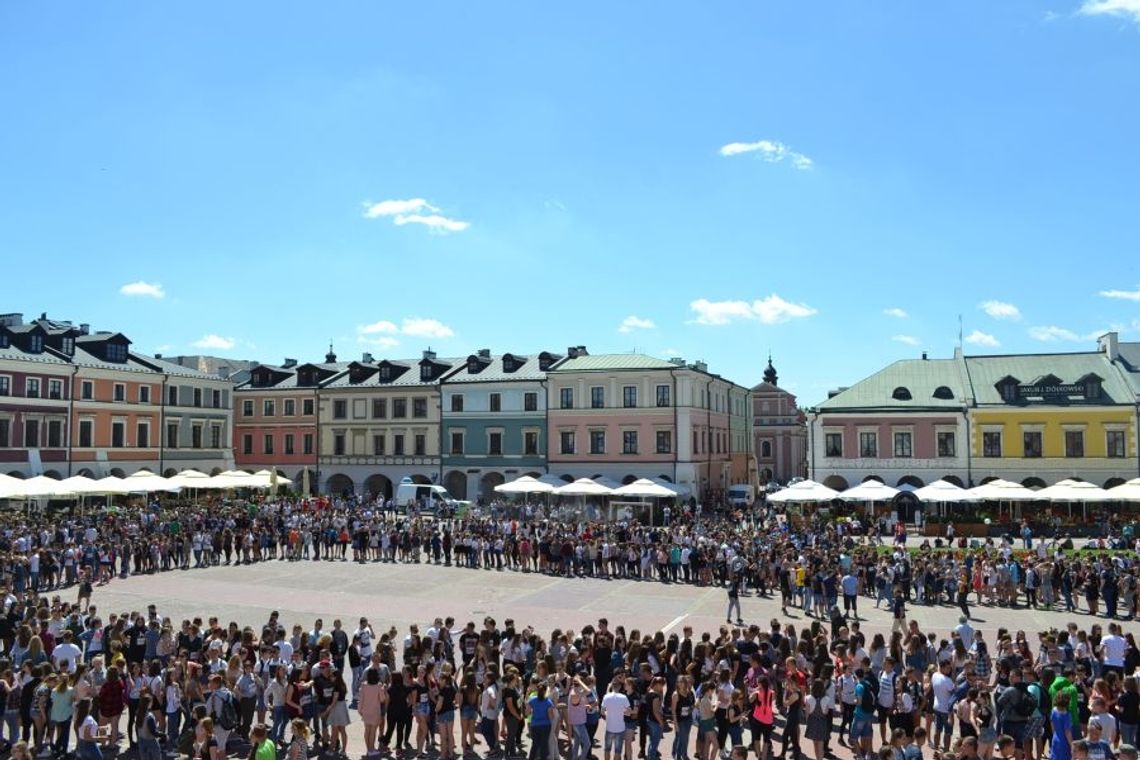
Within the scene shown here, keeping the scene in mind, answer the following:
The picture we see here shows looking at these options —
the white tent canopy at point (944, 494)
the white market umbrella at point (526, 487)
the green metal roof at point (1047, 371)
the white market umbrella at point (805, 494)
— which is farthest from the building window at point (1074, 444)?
the white market umbrella at point (526, 487)

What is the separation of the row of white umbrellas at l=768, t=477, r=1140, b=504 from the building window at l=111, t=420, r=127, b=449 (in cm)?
3724

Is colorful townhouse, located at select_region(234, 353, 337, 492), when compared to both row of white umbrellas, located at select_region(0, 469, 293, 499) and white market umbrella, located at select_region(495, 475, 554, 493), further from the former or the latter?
white market umbrella, located at select_region(495, 475, 554, 493)

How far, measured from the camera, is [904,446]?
4750cm

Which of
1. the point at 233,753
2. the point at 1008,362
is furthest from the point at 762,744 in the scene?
the point at 1008,362

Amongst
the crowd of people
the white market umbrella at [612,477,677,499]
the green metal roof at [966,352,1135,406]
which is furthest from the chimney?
the crowd of people

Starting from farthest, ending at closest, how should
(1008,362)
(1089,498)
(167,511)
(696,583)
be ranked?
(1008,362), (167,511), (1089,498), (696,583)

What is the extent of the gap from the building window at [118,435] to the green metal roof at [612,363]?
2513cm

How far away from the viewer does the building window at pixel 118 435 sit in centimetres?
5150

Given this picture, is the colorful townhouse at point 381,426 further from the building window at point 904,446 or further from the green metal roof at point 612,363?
the building window at point 904,446

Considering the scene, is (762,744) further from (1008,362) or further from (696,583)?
(1008,362)

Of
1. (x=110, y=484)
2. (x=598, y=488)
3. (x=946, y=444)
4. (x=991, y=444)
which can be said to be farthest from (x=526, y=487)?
(x=991, y=444)

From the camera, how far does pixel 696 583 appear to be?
2800 cm

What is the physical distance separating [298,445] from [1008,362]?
4381cm

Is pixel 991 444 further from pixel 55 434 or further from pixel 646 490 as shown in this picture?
pixel 55 434
